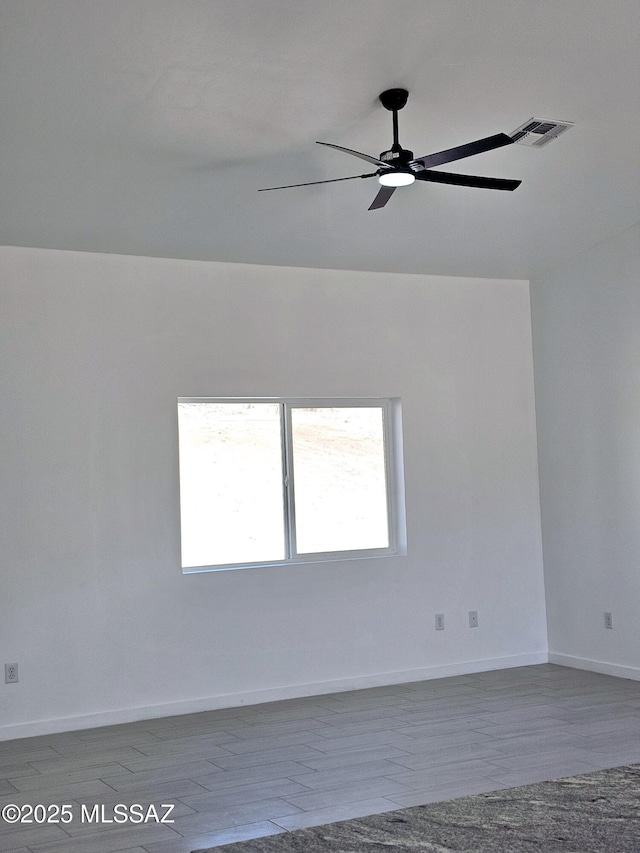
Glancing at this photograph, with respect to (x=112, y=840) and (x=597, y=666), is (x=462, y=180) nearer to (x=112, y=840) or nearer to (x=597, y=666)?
(x=112, y=840)

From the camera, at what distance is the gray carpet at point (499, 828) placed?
3.08 metres

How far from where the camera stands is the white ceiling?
3363 mm

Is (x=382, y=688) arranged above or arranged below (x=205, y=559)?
below

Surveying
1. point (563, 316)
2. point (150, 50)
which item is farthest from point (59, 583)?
point (563, 316)

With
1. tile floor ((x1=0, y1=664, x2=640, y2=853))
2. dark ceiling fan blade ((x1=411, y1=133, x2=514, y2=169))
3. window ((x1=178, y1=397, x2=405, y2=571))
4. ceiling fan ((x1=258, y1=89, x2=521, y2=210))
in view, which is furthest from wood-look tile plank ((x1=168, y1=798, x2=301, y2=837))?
dark ceiling fan blade ((x1=411, y1=133, x2=514, y2=169))

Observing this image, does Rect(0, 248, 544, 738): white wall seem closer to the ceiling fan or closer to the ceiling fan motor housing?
the ceiling fan

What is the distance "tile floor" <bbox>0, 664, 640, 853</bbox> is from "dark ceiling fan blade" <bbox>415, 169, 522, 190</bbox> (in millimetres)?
2611

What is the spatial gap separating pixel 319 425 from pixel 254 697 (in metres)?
1.82

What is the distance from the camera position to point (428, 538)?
6.13 meters

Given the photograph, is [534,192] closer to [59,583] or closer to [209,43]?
[209,43]

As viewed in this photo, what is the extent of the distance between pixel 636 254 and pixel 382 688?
326cm

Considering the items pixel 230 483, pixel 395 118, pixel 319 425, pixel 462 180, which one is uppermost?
pixel 395 118

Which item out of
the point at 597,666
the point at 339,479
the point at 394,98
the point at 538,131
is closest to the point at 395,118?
the point at 394,98

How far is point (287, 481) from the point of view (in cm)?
584
